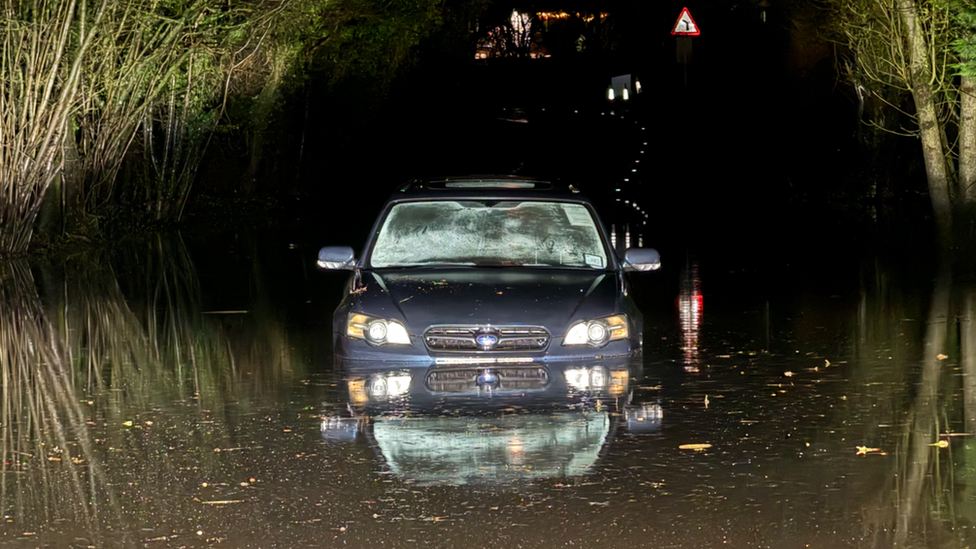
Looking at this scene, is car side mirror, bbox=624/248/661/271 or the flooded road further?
car side mirror, bbox=624/248/661/271

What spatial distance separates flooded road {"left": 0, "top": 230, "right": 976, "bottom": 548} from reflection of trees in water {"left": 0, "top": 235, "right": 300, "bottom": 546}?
3cm

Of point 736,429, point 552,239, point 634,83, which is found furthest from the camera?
point 634,83

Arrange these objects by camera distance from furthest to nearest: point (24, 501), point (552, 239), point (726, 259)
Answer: point (726, 259), point (552, 239), point (24, 501)

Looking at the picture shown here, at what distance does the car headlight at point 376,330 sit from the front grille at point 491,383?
0.32m

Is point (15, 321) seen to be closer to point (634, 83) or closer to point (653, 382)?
point (653, 382)

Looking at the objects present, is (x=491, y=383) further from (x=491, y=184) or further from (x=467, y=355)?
(x=491, y=184)

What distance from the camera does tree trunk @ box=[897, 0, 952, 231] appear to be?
20.7 m

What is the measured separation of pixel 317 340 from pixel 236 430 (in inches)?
169

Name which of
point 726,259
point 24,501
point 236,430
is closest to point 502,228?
point 236,430

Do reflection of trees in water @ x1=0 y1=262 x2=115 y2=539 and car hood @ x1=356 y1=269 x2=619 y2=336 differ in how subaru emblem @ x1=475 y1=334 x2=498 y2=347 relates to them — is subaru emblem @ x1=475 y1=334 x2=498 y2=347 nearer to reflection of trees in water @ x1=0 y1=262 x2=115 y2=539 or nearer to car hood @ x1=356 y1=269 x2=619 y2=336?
car hood @ x1=356 y1=269 x2=619 y2=336

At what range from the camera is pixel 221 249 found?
26.0 m

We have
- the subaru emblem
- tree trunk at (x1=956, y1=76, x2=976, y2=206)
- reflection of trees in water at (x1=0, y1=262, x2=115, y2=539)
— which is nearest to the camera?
reflection of trees in water at (x1=0, y1=262, x2=115, y2=539)

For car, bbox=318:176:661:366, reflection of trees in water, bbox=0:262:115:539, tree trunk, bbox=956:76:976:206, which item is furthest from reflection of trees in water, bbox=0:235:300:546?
tree trunk, bbox=956:76:976:206

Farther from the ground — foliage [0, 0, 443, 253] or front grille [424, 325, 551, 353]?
foliage [0, 0, 443, 253]
